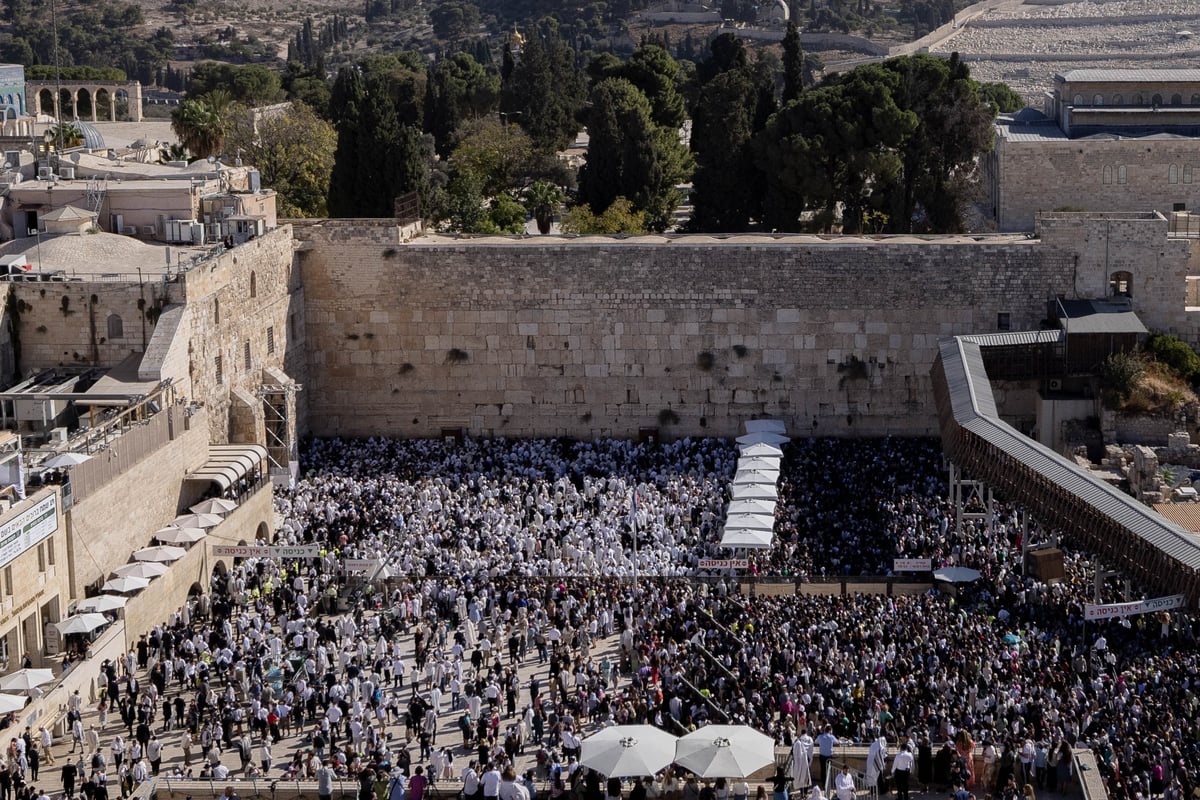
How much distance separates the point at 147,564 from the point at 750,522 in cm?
1261

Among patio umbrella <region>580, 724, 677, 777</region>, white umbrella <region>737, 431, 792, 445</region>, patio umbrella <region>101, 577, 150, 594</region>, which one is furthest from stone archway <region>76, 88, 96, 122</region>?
patio umbrella <region>580, 724, 677, 777</region>

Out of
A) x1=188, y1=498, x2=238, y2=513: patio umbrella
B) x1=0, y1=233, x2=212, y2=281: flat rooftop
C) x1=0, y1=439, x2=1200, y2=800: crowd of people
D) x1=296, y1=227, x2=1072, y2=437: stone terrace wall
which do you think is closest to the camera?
x1=0, y1=439, x2=1200, y2=800: crowd of people

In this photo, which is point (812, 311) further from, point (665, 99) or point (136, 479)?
point (665, 99)

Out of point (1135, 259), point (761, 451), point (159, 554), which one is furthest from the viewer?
point (1135, 259)

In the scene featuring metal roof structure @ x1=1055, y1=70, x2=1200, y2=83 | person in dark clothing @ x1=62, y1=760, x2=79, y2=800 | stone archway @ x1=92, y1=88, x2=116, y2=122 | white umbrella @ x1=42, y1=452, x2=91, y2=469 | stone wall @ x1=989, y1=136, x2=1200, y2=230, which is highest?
metal roof structure @ x1=1055, y1=70, x2=1200, y2=83

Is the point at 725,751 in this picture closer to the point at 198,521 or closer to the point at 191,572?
the point at 191,572

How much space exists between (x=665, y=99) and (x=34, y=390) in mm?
33990

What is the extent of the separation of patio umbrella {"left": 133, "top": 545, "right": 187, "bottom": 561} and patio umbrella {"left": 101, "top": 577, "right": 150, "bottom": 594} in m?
1.49

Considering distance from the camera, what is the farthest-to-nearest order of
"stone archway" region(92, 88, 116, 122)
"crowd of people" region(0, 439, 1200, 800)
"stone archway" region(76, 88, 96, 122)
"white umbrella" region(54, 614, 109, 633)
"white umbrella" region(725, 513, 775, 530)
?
1. "stone archway" region(92, 88, 116, 122)
2. "stone archway" region(76, 88, 96, 122)
3. "white umbrella" region(725, 513, 775, 530)
4. "white umbrella" region(54, 614, 109, 633)
5. "crowd of people" region(0, 439, 1200, 800)

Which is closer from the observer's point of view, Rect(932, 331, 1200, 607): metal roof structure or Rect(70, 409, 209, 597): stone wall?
Rect(932, 331, 1200, 607): metal roof structure

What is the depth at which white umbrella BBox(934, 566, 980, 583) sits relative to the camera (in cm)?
3797

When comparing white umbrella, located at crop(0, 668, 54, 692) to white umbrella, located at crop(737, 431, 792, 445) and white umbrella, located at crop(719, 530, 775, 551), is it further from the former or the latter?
white umbrella, located at crop(737, 431, 792, 445)

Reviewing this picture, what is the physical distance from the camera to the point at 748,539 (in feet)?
136

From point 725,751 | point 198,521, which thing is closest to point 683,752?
point 725,751
